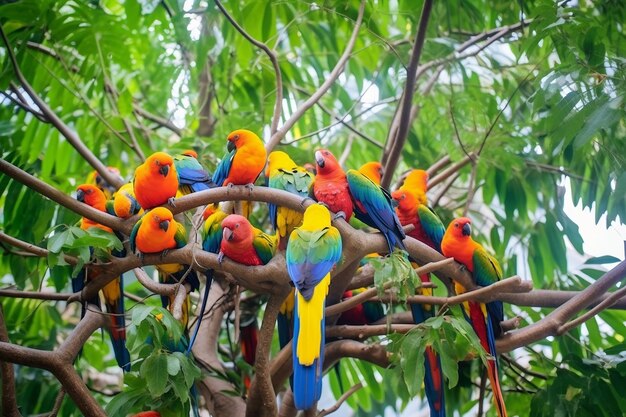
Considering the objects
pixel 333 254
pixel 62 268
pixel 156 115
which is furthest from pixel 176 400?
pixel 156 115

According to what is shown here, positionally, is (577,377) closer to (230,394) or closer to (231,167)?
(230,394)

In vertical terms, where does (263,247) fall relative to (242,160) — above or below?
below

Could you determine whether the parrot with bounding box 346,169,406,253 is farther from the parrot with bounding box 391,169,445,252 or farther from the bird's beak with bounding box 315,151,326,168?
the parrot with bounding box 391,169,445,252

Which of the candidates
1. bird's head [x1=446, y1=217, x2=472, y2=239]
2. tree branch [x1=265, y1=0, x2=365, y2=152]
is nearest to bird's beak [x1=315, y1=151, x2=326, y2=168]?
tree branch [x1=265, y1=0, x2=365, y2=152]

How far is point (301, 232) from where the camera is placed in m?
2.79

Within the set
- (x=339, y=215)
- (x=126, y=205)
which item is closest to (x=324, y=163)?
(x=339, y=215)

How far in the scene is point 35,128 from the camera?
4.58 meters

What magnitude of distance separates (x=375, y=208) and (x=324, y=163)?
11.6 inches

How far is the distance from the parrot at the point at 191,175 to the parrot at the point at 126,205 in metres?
0.27

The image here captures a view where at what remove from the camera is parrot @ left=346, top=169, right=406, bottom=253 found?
3033 millimetres

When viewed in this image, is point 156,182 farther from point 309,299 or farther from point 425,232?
point 425,232

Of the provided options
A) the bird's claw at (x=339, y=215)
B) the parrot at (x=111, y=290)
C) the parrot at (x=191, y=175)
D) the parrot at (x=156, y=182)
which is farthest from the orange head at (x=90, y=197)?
the bird's claw at (x=339, y=215)

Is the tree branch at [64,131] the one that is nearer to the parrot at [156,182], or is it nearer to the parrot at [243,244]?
the parrot at [156,182]

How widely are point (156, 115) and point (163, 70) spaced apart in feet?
2.08
